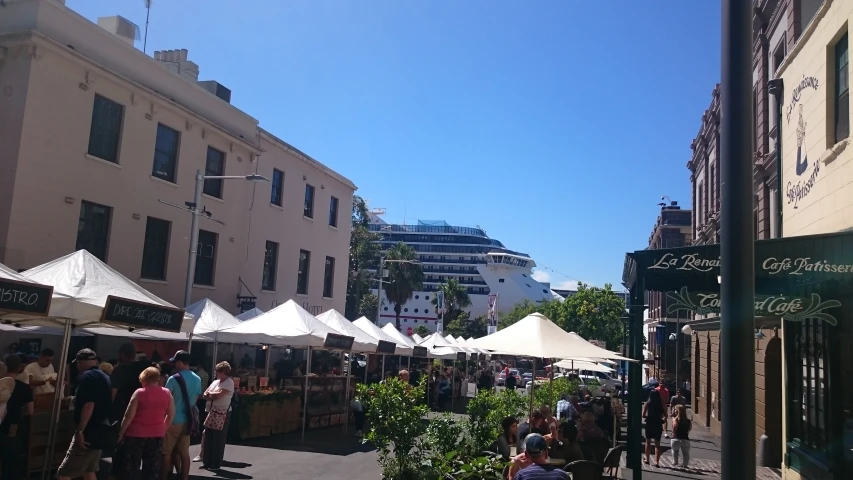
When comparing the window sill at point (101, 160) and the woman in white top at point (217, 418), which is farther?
the window sill at point (101, 160)

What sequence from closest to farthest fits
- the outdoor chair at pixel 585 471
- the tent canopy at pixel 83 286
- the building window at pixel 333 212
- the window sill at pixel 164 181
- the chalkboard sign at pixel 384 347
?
the outdoor chair at pixel 585 471 < the tent canopy at pixel 83 286 < the chalkboard sign at pixel 384 347 < the window sill at pixel 164 181 < the building window at pixel 333 212

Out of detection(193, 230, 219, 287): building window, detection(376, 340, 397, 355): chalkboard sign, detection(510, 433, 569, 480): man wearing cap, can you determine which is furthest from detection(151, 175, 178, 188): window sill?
detection(510, 433, 569, 480): man wearing cap

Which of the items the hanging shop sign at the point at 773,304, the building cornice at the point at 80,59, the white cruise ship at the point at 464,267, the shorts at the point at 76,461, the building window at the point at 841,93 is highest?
the white cruise ship at the point at 464,267

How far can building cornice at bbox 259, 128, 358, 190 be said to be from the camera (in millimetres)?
25734

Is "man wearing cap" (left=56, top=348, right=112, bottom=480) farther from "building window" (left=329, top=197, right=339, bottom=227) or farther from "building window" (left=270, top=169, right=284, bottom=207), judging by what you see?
"building window" (left=329, top=197, right=339, bottom=227)

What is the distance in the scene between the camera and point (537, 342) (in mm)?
12117

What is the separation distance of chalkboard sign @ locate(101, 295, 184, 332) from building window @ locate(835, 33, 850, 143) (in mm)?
9801

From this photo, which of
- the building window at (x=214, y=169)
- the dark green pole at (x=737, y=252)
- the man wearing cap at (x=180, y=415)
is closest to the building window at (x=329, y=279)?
the building window at (x=214, y=169)

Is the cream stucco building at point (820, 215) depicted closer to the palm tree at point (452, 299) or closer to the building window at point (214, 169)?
the building window at point (214, 169)

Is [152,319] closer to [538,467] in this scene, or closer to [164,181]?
[538,467]

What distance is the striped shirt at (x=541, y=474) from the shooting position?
5.75m

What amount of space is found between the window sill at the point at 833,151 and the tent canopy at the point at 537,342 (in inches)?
187

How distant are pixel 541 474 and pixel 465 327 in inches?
3674

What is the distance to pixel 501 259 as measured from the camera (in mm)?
128625
